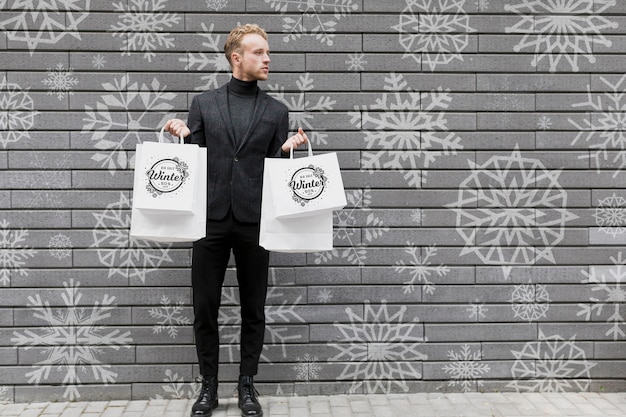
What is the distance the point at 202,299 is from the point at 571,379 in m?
2.65

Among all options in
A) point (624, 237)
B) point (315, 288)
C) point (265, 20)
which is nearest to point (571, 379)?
point (624, 237)

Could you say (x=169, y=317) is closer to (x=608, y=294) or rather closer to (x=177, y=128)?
(x=177, y=128)

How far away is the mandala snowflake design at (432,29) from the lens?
15.2ft

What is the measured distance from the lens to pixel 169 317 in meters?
4.64

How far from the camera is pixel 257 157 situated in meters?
4.15

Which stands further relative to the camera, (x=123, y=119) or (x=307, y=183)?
(x=123, y=119)

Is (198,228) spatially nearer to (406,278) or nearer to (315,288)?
(315,288)

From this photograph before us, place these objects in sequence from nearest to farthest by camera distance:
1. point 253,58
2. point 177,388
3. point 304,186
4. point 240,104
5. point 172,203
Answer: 1. point 172,203
2. point 304,186
3. point 253,58
4. point 240,104
5. point 177,388

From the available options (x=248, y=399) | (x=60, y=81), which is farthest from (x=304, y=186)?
(x=60, y=81)

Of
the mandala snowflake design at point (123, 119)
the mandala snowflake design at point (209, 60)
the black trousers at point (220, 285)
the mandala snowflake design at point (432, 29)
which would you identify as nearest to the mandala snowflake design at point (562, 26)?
the mandala snowflake design at point (432, 29)

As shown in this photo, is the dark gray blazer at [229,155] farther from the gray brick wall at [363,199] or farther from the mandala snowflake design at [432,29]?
the mandala snowflake design at [432,29]

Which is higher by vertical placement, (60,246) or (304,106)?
(304,106)

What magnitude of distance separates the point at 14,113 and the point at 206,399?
2.30 metres

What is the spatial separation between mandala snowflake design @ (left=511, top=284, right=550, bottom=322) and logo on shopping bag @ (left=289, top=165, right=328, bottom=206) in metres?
1.73
